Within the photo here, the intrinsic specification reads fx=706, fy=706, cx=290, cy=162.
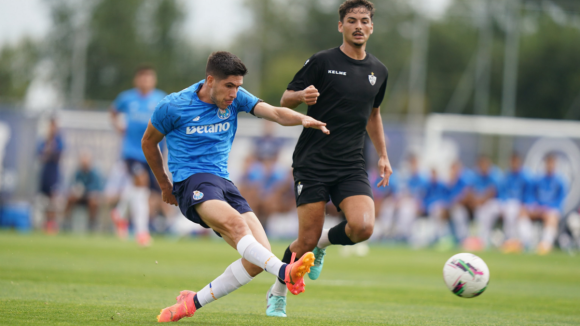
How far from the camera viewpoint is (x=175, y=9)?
56812 mm

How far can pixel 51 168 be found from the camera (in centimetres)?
1908

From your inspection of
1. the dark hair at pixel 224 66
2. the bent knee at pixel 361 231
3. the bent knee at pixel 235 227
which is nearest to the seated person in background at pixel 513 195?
the bent knee at pixel 361 231

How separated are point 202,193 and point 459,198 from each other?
16714 mm

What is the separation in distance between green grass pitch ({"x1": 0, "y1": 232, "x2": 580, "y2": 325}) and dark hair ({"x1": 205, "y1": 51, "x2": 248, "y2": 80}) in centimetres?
194

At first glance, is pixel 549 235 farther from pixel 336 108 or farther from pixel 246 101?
pixel 246 101

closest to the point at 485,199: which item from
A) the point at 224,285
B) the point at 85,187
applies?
the point at 85,187

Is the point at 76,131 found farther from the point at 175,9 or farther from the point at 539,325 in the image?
the point at 175,9

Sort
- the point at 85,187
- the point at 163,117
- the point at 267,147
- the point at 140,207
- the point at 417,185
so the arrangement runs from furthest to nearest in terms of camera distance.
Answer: the point at 417,185 < the point at 267,147 < the point at 85,187 < the point at 140,207 < the point at 163,117

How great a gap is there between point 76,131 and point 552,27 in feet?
96.1

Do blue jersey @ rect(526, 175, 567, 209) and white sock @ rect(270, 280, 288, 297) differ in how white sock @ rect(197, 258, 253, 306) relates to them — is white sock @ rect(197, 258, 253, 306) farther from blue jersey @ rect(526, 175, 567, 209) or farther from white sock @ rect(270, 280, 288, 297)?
blue jersey @ rect(526, 175, 567, 209)

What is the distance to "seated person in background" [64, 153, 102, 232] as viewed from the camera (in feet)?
68.2

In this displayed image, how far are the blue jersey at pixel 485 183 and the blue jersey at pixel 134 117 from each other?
11575 mm

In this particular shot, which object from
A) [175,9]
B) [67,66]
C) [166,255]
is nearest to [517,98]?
[175,9]

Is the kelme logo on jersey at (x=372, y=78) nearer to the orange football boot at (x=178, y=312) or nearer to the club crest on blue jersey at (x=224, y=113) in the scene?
the club crest on blue jersey at (x=224, y=113)
